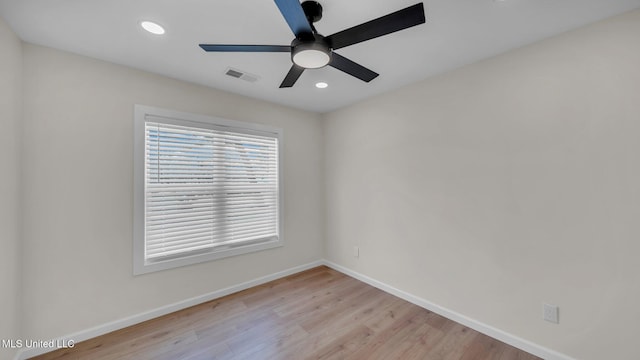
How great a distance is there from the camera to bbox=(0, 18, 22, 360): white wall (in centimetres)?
157

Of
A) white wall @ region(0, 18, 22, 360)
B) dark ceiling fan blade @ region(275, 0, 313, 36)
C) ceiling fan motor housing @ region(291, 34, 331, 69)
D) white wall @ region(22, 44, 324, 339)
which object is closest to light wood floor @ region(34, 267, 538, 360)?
white wall @ region(22, 44, 324, 339)

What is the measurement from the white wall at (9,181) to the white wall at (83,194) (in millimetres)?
80

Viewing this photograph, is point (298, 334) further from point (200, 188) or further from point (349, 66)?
point (349, 66)

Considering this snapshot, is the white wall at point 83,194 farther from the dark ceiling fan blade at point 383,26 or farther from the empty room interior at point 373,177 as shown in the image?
the dark ceiling fan blade at point 383,26

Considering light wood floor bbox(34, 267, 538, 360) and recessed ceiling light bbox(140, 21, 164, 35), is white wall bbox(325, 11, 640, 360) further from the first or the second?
recessed ceiling light bbox(140, 21, 164, 35)

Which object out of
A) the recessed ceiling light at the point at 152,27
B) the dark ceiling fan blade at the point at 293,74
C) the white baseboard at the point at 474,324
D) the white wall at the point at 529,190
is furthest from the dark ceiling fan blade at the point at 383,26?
Result: the white baseboard at the point at 474,324

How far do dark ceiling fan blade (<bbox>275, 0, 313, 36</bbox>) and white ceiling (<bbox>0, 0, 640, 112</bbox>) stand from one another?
0.35 meters

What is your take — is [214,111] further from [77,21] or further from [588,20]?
[588,20]

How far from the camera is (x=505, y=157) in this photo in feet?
6.64

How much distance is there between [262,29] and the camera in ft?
5.59

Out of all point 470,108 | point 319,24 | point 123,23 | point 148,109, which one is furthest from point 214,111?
point 470,108

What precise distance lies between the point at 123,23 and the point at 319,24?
137cm

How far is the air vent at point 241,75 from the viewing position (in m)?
2.35

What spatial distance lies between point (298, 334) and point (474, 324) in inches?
63.7
